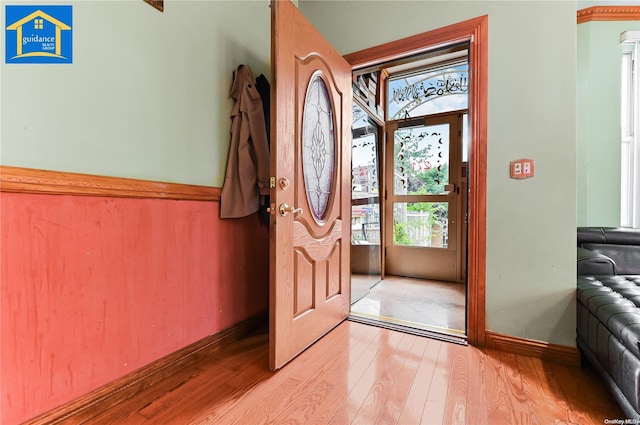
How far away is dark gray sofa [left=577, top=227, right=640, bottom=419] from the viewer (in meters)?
1.08

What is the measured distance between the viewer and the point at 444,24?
188 centimetres

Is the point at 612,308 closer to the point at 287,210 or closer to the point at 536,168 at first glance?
the point at 536,168

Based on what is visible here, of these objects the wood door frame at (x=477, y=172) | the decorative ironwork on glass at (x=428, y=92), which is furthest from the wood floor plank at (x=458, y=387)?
the decorative ironwork on glass at (x=428, y=92)

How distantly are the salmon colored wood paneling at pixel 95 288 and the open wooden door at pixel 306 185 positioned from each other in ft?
1.53

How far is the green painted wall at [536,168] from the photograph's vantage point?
1604 millimetres

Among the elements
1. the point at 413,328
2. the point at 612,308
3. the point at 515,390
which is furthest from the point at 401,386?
the point at 612,308

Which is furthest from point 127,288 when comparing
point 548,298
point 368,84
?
point 368,84

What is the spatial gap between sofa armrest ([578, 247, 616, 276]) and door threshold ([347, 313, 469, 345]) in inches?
33.0

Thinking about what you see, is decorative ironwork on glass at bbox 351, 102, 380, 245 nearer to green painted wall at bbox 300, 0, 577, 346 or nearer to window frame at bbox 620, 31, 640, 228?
green painted wall at bbox 300, 0, 577, 346

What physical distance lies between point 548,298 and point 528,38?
60.5 inches

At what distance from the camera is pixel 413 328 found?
6.58ft

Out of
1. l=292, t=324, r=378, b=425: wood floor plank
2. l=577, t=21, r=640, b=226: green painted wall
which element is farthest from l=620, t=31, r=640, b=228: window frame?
l=292, t=324, r=378, b=425: wood floor plank

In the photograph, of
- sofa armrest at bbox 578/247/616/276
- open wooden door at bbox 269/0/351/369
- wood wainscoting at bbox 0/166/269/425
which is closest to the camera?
wood wainscoting at bbox 0/166/269/425

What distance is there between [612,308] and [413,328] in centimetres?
106
